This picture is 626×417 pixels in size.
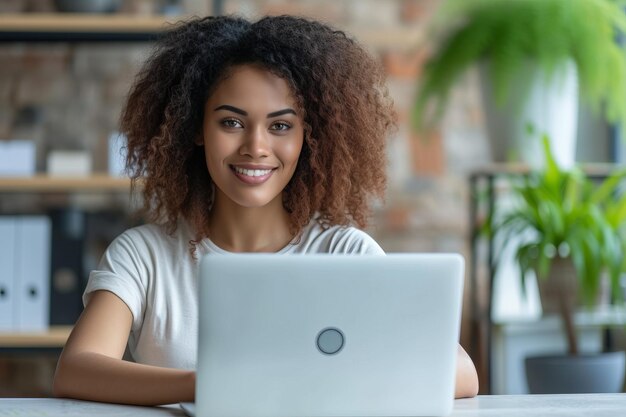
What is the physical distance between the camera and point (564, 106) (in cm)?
291

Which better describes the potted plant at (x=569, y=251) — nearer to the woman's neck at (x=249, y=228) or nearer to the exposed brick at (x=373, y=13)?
the exposed brick at (x=373, y=13)

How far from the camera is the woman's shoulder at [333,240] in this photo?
174 cm

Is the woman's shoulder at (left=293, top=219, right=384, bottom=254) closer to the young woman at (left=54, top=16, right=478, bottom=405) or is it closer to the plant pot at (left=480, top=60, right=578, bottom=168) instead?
the young woman at (left=54, top=16, right=478, bottom=405)

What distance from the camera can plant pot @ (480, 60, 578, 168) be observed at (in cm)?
288

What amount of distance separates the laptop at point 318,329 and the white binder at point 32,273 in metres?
1.80

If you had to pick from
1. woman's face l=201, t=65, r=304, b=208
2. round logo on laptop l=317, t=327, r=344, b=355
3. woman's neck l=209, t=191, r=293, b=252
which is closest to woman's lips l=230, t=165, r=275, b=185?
woman's face l=201, t=65, r=304, b=208

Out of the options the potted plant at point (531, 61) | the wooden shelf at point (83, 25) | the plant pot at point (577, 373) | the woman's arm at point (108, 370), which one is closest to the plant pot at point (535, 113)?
the potted plant at point (531, 61)

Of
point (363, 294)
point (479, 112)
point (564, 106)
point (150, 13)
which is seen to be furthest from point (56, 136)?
point (363, 294)

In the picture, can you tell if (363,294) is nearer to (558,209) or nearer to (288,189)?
(288,189)

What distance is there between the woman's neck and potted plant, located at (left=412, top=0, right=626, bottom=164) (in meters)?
1.28

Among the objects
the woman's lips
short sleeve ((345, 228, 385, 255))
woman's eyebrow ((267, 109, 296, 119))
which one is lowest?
short sleeve ((345, 228, 385, 255))

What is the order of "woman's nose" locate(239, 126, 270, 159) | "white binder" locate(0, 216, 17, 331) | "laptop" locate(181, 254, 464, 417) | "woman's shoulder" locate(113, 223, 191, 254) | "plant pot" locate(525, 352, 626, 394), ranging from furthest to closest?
"white binder" locate(0, 216, 17, 331)
"plant pot" locate(525, 352, 626, 394)
"woman's shoulder" locate(113, 223, 191, 254)
"woman's nose" locate(239, 126, 270, 159)
"laptop" locate(181, 254, 464, 417)

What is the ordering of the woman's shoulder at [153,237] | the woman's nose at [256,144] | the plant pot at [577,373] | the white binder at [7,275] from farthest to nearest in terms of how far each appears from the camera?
1. the white binder at [7,275]
2. the plant pot at [577,373]
3. the woman's shoulder at [153,237]
4. the woman's nose at [256,144]

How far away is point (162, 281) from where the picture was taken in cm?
168
